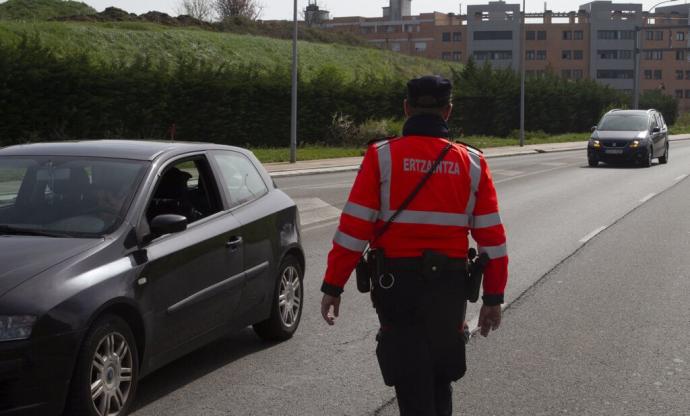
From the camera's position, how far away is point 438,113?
423cm

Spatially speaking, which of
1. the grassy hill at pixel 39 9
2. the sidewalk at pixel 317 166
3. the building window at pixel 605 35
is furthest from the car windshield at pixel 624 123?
the building window at pixel 605 35

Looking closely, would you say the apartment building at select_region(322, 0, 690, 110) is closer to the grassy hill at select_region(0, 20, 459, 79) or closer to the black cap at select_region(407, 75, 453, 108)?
the grassy hill at select_region(0, 20, 459, 79)

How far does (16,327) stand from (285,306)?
9.81 feet

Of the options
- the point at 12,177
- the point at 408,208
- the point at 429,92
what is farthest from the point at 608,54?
the point at 408,208

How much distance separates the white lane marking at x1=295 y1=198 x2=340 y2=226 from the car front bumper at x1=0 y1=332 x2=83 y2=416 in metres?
11.0

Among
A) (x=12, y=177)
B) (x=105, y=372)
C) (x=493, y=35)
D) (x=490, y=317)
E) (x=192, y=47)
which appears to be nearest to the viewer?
(x=490, y=317)

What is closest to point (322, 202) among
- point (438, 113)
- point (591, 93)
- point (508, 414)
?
point (508, 414)

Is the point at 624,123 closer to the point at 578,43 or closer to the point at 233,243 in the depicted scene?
the point at 233,243

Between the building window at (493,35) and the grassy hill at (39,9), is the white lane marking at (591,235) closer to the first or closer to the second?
the grassy hill at (39,9)

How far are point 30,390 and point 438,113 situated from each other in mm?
2148

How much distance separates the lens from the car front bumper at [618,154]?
104 feet

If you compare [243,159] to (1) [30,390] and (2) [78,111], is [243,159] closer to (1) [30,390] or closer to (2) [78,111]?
(1) [30,390]

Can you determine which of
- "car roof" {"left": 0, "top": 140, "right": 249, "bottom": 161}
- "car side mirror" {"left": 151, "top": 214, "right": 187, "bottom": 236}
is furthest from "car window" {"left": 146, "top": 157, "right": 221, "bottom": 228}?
"car side mirror" {"left": 151, "top": 214, "right": 187, "bottom": 236}

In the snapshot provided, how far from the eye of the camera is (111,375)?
5.11 meters
